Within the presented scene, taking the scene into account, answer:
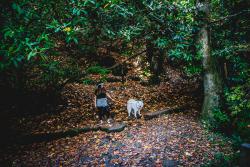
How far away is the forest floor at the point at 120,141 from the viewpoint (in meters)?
7.77

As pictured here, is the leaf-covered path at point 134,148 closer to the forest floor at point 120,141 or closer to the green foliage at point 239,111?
the forest floor at point 120,141

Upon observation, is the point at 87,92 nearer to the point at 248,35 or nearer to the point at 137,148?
the point at 137,148

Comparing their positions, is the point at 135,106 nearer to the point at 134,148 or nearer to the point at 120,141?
the point at 120,141

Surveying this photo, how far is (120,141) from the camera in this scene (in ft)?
29.3

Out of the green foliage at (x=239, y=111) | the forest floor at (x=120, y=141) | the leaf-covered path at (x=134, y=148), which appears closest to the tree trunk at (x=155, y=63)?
the forest floor at (x=120, y=141)

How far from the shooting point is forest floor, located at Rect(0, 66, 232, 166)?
7766mm

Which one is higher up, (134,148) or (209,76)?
(209,76)

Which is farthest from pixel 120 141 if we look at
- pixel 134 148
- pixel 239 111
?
pixel 239 111

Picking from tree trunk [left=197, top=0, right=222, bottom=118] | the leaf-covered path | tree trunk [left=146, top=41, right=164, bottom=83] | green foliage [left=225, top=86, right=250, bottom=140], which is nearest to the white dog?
the leaf-covered path

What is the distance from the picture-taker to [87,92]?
14.1 meters

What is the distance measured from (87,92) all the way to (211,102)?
672cm

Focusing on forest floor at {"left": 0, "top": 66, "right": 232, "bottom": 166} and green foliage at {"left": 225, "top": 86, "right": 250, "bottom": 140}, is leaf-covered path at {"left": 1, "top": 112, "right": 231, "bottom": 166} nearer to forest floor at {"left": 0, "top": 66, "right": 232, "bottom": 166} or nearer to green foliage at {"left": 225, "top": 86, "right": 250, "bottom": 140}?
forest floor at {"left": 0, "top": 66, "right": 232, "bottom": 166}

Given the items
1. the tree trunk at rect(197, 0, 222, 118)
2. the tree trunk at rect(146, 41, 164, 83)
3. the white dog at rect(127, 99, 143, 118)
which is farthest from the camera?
the tree trunk at rect(146, 41, 164, 83)

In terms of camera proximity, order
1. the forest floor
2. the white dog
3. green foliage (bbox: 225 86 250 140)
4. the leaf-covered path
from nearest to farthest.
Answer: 1. green foliage (bbox: 225 86 250 140)
2. the leaf-covered path
3. the forest floor
4. the white dog
